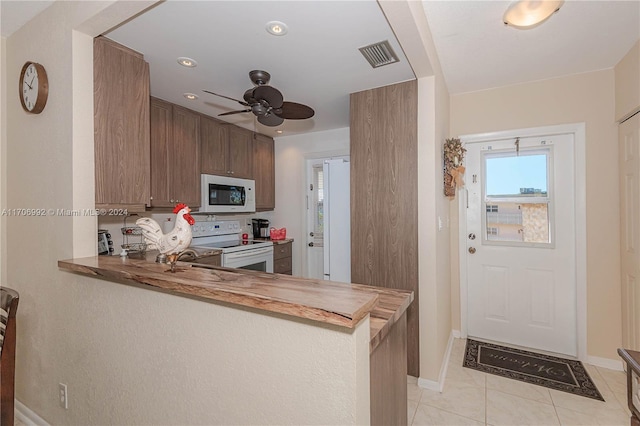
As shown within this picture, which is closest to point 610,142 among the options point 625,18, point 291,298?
point 625,18

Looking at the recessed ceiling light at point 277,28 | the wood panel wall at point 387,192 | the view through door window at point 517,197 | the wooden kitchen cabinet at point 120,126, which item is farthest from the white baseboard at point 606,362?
the wooden kitchen cabinet at point 120,126

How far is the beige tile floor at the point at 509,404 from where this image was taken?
1.90m

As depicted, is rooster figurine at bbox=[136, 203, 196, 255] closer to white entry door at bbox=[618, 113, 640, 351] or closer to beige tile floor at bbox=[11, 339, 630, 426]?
beige tile floor at bbox=[11, 339, 630, 426]

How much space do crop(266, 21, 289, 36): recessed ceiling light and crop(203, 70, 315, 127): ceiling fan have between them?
0.32 m

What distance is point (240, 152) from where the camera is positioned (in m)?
Result: 3.87

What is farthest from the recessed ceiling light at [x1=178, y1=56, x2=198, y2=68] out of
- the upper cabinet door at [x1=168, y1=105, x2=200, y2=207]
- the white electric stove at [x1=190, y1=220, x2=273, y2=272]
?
the white electric stove at [x1=190, y1=220, x2=273, y2=272]

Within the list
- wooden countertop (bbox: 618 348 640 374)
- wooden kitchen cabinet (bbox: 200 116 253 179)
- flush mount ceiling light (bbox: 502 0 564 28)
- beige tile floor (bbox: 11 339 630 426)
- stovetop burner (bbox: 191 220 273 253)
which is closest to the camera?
wooden countertop (bbox: 618 348 640 374)

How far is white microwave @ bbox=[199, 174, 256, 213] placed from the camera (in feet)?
11.0

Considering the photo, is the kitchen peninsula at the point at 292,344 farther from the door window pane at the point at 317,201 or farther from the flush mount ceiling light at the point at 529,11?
the door window pane at the point at 317,201

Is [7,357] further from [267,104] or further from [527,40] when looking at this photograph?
[527,40]

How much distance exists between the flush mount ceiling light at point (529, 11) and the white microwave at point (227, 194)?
3.02 metres

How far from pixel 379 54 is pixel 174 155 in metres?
2.22

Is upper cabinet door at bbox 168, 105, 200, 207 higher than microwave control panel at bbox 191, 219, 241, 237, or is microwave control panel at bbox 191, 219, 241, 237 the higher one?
upper cabinet door at bbox 168, 105, 200, 207

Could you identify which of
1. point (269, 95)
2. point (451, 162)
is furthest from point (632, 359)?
point (269, 95)
